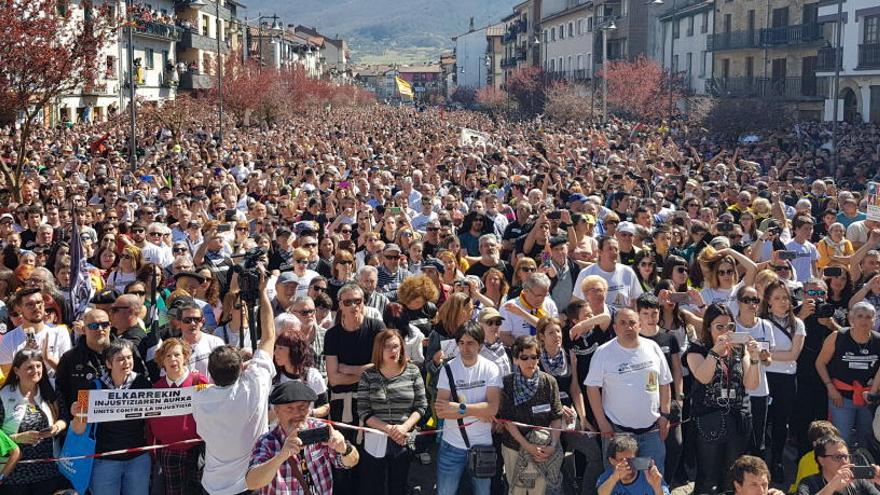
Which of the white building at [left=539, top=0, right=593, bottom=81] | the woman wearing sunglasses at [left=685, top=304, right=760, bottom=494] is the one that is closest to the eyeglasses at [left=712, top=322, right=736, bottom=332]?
the woman wearing sunglasses at [left=685, top=304, right=760, bottom=494]

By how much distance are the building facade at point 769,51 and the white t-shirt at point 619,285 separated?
35.7m

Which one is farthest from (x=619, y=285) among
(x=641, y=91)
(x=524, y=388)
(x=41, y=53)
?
(x=641, y=91)

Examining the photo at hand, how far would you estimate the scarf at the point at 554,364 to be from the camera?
690 cm

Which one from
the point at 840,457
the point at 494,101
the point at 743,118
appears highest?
the point at 494,101

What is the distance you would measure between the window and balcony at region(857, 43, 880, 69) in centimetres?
19

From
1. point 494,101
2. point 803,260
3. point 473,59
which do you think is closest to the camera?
point 803,260

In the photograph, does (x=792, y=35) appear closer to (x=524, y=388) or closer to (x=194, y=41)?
(x=194, y=41)

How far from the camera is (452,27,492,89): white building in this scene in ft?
408

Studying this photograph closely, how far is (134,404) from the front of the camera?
18.3ft

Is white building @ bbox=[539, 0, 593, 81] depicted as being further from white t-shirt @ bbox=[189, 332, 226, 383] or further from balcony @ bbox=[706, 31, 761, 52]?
white t-shirt @ bbox=[189, 332, 226, 383]

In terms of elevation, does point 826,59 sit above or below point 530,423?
above

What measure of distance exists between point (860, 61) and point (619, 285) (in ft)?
111

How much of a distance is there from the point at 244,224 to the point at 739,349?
5.97 meters

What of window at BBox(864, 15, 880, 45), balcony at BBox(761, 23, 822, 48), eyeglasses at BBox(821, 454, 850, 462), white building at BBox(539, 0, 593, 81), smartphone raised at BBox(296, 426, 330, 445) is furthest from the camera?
white building at BBox(539, 0, 593, 81)
